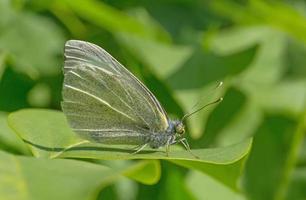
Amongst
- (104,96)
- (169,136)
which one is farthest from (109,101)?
(169,136)

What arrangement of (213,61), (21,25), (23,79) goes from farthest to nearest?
1. (21,25)
2. (213,61)
3. (23,79)

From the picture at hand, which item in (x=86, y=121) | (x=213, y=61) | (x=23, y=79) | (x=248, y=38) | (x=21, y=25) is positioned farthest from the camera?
(x=248, y=38)

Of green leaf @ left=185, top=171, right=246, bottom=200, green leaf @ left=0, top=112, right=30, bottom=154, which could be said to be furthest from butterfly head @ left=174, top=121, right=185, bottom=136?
green leaf @ left=0, top=112, right=30, bottom=154

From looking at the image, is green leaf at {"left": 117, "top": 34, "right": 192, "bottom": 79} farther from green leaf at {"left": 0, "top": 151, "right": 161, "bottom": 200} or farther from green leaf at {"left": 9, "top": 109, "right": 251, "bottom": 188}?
green leaf at {"left": 0, "top": 151, "right": 161, "bottom": 200}

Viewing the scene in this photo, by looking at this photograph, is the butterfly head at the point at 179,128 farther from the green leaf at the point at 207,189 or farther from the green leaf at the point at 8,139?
the green leaf at the point at 8,139

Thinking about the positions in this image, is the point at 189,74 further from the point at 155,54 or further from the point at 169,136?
the point at 169,136

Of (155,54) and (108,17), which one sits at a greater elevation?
(108,17)

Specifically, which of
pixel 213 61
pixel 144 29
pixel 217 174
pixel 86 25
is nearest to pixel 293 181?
pixel 213 61

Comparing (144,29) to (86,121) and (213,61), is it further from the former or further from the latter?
(86,121)
